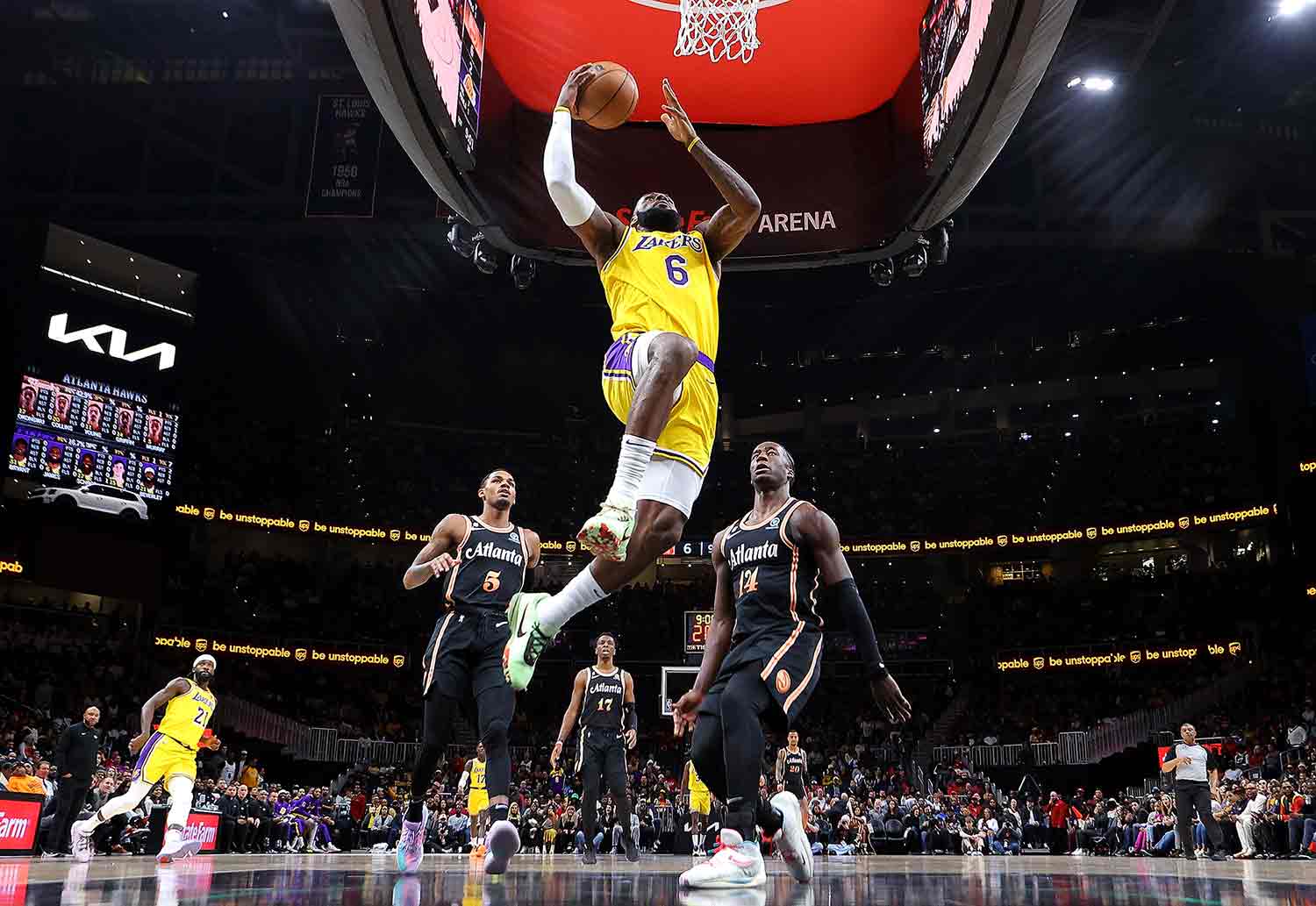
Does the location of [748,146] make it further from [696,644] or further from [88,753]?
[696,644]

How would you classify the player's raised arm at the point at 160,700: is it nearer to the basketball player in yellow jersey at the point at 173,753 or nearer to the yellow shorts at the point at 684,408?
the basketball player in yellow jersey at the point at 173,753

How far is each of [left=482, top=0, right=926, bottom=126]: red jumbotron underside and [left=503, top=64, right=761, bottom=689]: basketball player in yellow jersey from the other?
253cm

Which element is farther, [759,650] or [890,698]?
[759,650]

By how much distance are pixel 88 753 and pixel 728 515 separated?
24.1 meters

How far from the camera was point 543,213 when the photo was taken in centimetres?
721

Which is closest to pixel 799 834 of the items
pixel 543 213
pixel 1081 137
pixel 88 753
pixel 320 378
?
pixel 543 213

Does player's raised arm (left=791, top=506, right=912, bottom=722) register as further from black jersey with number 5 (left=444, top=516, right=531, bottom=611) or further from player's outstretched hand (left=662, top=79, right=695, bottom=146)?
black jersey with number 5 (left=444, top=516, right=531, bottom=611)

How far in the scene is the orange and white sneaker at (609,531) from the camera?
12.4 feet

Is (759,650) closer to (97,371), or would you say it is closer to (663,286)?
(663,286)

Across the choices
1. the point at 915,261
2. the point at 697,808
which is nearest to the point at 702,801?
the point at 697,808

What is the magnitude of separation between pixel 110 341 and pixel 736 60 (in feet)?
73.4

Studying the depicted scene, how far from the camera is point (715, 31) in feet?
24.3

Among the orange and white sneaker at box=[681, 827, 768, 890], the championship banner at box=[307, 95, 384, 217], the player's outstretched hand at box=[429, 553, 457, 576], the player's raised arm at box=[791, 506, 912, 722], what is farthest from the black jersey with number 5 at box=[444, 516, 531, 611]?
the championship banner at box=[307, 95, 384, 217]

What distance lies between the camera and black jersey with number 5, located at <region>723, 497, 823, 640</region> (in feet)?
16.6
